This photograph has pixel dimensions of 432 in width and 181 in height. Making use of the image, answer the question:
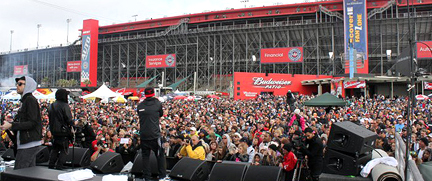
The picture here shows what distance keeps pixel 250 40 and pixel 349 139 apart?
47.9 m

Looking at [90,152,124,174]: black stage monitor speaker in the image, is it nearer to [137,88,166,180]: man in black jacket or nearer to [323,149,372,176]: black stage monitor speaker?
[137,88,166,180]: man in black jacket

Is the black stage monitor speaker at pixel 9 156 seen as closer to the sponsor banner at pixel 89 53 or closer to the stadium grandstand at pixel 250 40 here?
the stadium grandstand at pixel 250 40

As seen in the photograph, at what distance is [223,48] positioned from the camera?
2042 inches

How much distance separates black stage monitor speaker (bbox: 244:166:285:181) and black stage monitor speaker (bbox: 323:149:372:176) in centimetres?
82

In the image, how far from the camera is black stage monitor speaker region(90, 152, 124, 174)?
6.35 m

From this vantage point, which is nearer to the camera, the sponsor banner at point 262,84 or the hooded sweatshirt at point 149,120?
the hooded sweatshirt at point 149,120

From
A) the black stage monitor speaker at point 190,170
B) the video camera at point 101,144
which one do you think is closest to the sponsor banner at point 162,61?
the video camera at point 101,144

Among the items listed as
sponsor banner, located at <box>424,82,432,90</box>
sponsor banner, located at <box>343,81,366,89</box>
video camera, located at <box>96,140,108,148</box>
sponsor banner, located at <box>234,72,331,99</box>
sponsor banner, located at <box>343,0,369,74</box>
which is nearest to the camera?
video camera, located at <box>96,140,108,148</box>

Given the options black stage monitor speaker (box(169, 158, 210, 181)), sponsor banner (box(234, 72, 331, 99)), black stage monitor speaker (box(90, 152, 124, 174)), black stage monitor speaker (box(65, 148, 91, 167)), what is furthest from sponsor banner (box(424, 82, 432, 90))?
black stage monitor speaker (box(65, 148, 91, 167))

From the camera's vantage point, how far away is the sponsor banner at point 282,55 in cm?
4216

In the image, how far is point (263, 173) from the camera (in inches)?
206

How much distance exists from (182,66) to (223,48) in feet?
31.7

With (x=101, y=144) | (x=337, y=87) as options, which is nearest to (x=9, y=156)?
(x=101, y=144)

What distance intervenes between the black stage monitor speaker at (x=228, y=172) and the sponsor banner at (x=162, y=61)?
44.5m
